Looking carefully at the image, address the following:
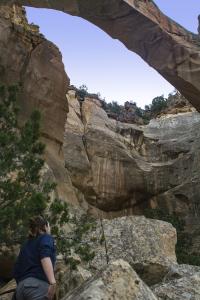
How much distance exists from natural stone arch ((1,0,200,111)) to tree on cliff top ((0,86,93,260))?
9.85 metres

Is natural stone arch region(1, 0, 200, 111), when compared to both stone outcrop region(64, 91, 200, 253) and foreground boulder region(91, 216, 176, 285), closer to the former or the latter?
stone outcrop region(64, 91, 200, 253)

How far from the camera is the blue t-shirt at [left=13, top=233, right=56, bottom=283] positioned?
5645 millimetres

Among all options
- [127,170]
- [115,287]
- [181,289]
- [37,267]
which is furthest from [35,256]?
[127,170]

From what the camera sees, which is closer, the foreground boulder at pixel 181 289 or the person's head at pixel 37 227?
the person's head at pixel 37 227

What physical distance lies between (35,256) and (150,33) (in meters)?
15.0

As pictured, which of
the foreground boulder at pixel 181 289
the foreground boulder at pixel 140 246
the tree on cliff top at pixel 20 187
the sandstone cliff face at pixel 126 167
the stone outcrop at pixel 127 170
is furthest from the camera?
the sandstone cliff face at pixel 126 167

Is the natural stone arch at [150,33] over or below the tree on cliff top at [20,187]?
over

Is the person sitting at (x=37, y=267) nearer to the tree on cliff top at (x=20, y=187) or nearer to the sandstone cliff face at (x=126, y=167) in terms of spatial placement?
the tree on cliff top at (x=20, y=187)

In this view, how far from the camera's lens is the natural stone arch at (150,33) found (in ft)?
60.5

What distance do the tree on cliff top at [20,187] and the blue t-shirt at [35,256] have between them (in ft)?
7.56

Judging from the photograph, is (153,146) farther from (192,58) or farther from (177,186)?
(192,58)

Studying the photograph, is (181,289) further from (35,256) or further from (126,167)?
(126,167)

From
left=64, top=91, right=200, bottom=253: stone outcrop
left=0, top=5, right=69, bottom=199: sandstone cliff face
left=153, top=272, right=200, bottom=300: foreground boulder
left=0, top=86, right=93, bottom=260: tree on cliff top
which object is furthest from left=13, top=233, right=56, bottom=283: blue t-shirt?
left=64, top=91, right=200, bottom=253: stone outcrop

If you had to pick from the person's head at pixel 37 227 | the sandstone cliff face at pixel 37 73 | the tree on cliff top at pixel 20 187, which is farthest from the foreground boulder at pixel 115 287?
the sandstone cliff face at pixel 37 73
